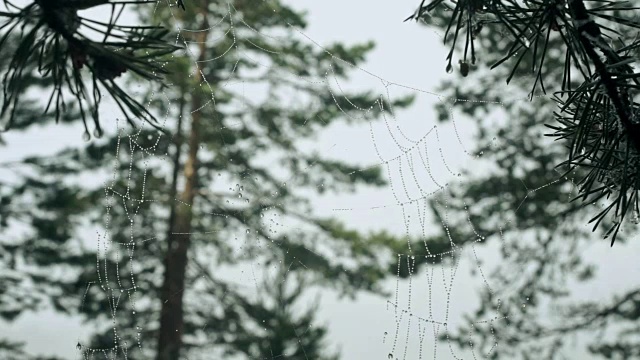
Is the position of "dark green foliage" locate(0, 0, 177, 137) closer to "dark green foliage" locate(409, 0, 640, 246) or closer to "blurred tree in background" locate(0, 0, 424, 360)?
"dark green foliage" locate(409, 0, 640, 246)

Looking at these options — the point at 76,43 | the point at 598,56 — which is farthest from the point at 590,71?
the point at 76,43

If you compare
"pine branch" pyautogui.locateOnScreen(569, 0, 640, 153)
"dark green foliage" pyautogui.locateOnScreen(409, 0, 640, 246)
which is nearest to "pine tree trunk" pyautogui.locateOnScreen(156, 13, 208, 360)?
"dark green foliage" pyautogui.locateOnScreen(409, 0, 640, 246)

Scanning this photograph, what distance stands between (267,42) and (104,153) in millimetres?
2196

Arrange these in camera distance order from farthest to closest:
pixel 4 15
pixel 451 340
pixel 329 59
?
pixel 329 59
pixel 451 340
pixel 4 15

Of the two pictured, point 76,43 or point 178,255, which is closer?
point 76,43

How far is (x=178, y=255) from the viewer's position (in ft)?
26.4

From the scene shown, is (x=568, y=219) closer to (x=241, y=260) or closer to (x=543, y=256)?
(x=543, y=256)

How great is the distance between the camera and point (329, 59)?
→ 27.8 ft

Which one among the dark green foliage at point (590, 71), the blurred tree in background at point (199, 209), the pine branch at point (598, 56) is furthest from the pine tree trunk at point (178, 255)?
the pine branch at point (598, 56)

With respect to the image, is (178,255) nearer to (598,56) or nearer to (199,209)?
(199,209)

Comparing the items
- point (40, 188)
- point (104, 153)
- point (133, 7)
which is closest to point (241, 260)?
point (104, 153)

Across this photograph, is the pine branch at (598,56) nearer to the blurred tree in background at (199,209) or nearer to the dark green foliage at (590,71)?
the dark green foliage at (590,71)

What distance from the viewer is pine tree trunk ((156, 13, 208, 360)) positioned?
771 centimetres

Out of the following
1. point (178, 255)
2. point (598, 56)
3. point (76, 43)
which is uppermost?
point (178, 255)
